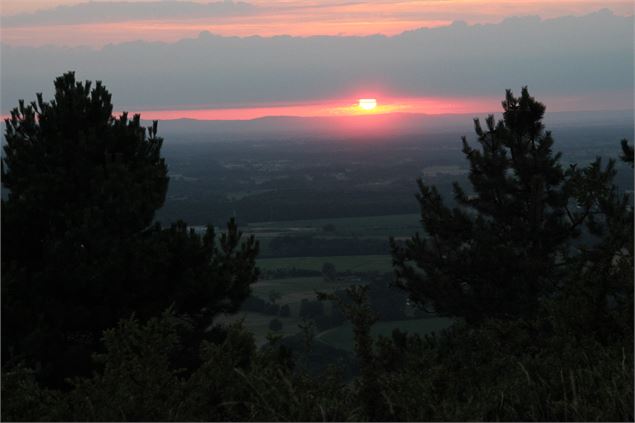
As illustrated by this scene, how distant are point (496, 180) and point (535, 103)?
2.08 m

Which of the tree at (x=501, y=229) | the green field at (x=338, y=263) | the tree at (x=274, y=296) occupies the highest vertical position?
the tree at (x=501, y=229)

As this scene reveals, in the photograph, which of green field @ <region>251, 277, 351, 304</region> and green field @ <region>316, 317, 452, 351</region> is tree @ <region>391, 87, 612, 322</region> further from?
green field @ <region>251, 277, 351, 304</region>

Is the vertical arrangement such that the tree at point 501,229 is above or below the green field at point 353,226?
above

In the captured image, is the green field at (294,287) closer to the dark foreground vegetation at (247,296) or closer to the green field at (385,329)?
the green field at (385,329)

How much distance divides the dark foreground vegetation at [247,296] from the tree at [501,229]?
2.0 inches

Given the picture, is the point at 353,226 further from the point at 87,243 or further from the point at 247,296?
the point at 87,243

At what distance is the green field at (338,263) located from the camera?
58.3 metres

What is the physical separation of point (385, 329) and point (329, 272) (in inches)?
741

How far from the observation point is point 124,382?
5129 millimetres

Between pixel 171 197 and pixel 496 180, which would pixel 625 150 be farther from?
pixel 171 197

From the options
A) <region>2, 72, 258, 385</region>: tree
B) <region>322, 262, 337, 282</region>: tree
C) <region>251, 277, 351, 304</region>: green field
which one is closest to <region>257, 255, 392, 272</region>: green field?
<region>322, 262, 337, 282</region>: tree

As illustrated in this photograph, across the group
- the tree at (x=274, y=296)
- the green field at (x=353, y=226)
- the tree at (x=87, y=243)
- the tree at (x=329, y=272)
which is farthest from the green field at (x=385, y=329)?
the green field at (x=353, y=226)

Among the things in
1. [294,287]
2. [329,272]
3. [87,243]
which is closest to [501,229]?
[87,243]

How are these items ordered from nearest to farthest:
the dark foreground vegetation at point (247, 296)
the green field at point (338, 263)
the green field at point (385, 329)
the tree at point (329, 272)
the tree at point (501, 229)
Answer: the dark foreground vegetation at point (247, 296), the tree at point (501, 229), the green field at point (385, 329), the tree at point (329, 272), the green field at point (338, 263)
